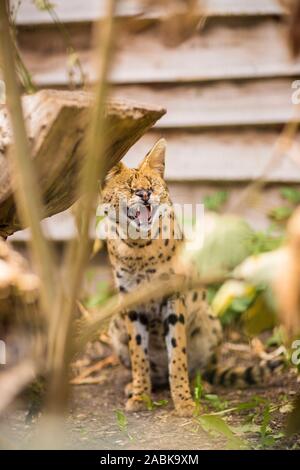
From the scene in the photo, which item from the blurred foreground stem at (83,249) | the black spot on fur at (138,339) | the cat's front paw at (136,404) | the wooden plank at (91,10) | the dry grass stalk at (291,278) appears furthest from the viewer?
the wooden plank at (91,10)

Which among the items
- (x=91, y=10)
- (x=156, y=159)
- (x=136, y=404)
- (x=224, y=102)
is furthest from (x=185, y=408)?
(x=91, y=10)

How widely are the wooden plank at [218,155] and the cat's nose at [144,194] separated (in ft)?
5.78

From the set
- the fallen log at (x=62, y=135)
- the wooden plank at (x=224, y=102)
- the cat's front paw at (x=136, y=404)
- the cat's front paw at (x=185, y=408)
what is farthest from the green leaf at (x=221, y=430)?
the wooden plank at (x=224, y=102)

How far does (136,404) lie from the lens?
111 inches

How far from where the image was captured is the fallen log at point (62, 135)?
149 cm

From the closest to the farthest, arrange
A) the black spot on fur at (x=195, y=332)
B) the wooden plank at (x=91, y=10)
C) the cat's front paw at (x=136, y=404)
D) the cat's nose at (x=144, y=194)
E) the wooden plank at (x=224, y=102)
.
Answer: the cat's nose at (x=144, y=194), the cat's front paw at (x=136, y=404), the black spot on fur at (x=195, y=332), the wooden plank at (x=91, y=10), the wooden plank at (x=224, y=102)

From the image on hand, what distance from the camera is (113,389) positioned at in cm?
320

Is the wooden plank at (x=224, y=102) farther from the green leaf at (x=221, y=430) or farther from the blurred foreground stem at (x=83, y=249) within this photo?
the blurred foreground stem at (x=83, y=249)

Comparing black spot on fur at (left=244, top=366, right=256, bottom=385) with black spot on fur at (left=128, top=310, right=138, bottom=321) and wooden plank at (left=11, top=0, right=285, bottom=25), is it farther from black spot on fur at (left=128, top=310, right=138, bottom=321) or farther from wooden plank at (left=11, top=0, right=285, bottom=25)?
wooden plank at (left=11, top=0, right=285, bottom=25)

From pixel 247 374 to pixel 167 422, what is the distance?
→ 56 cm

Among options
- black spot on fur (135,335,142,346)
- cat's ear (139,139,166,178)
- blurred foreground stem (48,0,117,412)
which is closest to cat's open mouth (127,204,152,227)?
cat's ear (139,139,166,178)

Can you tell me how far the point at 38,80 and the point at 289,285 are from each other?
3774 mm

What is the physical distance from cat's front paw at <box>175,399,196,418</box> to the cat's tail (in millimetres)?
352

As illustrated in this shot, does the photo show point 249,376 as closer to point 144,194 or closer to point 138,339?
point 138,339
